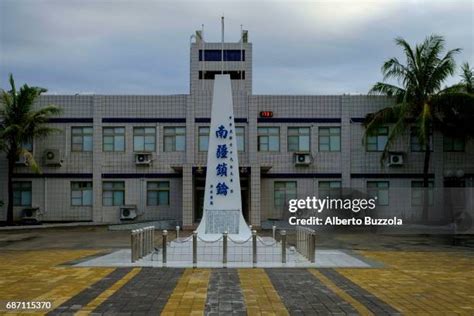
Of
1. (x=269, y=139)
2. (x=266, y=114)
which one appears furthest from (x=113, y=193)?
(x=266, y=114)

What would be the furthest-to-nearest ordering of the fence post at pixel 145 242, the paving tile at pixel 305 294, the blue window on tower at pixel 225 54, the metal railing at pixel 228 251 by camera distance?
the blue window on tower at pixel 225 54 → the fence post at pixel 145 242 → the metal railing at pixel 228 251 → the paving tile at pixel 305 294

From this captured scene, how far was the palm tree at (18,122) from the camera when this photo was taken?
1163 inches

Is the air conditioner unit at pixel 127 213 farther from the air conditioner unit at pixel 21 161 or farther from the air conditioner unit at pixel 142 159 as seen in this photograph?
the air conditioner unit at pixel 21 161

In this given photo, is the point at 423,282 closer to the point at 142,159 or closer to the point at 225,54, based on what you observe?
the point at 142,159

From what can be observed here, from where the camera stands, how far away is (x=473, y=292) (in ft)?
34.0

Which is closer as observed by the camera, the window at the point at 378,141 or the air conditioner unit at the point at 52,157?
the air conditioner unit at the point at 52,157

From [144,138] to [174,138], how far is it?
1.54 m

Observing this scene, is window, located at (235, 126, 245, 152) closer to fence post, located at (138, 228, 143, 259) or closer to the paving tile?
fence post, located at (138, 228, 143, 259)

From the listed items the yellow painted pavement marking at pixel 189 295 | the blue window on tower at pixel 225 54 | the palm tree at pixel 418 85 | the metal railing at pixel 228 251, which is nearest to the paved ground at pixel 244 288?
the yellow painted pavement marking at pixel 189 295

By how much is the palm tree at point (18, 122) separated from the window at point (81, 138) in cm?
Answer: 184

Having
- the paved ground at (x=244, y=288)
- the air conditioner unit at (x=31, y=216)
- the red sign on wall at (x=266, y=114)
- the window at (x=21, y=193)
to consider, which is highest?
the red sign on wall at (x=266, y=114)

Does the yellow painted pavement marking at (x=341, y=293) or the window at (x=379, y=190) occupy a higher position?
the window at (x=379, y=190)

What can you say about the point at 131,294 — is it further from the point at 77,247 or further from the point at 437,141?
the point at 437,141

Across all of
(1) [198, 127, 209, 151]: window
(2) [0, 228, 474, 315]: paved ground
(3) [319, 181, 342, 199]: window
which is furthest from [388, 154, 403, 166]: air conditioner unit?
(2) [0, 228, 474, 315]: paved ground
